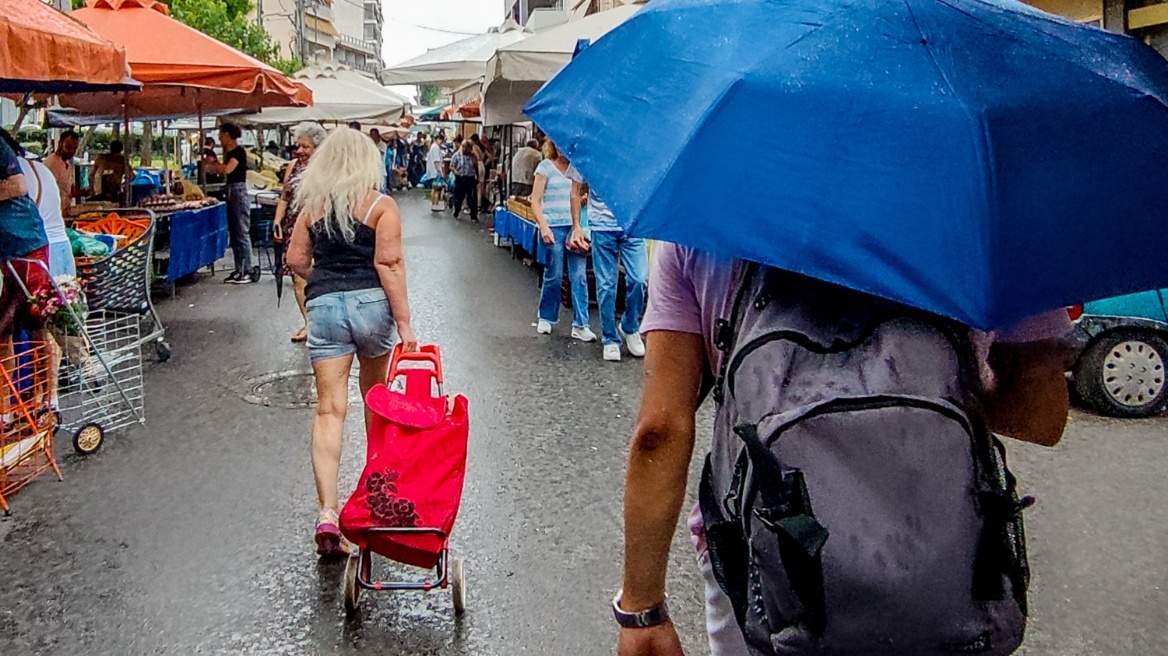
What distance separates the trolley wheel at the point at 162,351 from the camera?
28.6ft

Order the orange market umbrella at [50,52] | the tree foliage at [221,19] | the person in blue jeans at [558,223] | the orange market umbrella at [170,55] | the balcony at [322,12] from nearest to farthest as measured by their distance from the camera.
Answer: the orange market umbrella at [50,52]
the person in blue jeans at [558,223]
the orange market umbrella at [170,55]
the tree foliage at [221,19]
the balcony at [322,12]

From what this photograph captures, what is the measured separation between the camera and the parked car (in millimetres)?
6906

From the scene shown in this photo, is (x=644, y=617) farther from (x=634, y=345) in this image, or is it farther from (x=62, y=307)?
(x=634, y=345)

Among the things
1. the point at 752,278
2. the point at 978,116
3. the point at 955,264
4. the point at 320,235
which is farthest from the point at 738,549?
the point at 320,235

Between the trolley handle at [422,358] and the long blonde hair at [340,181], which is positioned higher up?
the long blonde hair at [340,181]

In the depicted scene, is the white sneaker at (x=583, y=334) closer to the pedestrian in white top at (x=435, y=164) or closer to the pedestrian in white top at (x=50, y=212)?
the pedestrian in white top at (x=50, y=212)

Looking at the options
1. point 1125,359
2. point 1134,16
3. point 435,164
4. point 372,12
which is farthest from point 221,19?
point 372,12

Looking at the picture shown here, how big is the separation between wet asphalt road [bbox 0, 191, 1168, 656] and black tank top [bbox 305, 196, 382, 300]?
45.2 inches

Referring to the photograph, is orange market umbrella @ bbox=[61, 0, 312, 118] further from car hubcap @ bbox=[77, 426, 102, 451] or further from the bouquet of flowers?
car hubcap @ bbox=[77, 426, 102, 451]

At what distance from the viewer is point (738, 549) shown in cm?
160

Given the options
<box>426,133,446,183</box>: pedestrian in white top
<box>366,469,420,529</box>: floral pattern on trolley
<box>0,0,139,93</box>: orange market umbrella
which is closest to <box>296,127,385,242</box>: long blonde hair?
<box>366,469,420,529</box>: floral pattern on trolley

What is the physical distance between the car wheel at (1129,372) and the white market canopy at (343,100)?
41.8 feet

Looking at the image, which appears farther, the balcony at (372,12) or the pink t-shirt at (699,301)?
the balcony at (372,12)

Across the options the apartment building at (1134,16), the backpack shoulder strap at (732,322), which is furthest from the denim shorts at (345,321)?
the apartment building at (1134,16)
